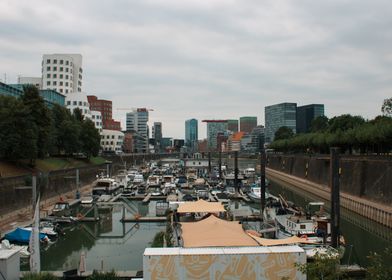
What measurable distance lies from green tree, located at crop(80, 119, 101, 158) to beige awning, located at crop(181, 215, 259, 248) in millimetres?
78161

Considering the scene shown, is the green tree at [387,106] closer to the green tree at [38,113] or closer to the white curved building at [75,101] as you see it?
the green tree at [38,113]

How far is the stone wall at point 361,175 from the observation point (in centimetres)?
5106

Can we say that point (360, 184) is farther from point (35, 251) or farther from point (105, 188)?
point (35, 251)

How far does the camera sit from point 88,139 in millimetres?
106438

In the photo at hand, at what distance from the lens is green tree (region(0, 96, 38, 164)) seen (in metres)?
54.8

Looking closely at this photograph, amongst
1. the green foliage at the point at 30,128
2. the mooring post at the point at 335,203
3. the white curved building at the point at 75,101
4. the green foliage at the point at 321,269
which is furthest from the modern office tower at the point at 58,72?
the green foliage at the point at 321,269

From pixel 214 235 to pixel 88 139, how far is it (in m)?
86.6

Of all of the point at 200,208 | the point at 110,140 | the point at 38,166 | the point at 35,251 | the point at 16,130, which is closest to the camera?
the point at 35,251

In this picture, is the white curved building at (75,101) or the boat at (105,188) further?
the white curved building at (75,101)

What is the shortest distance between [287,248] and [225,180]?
75964 millimetres

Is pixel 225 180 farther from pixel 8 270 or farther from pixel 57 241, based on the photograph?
pixel 8 270

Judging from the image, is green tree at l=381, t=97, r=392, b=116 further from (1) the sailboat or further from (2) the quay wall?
(1) the sailboat

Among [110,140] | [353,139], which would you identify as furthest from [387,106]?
[110,140]

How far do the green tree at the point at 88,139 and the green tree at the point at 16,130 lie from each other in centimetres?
4323
